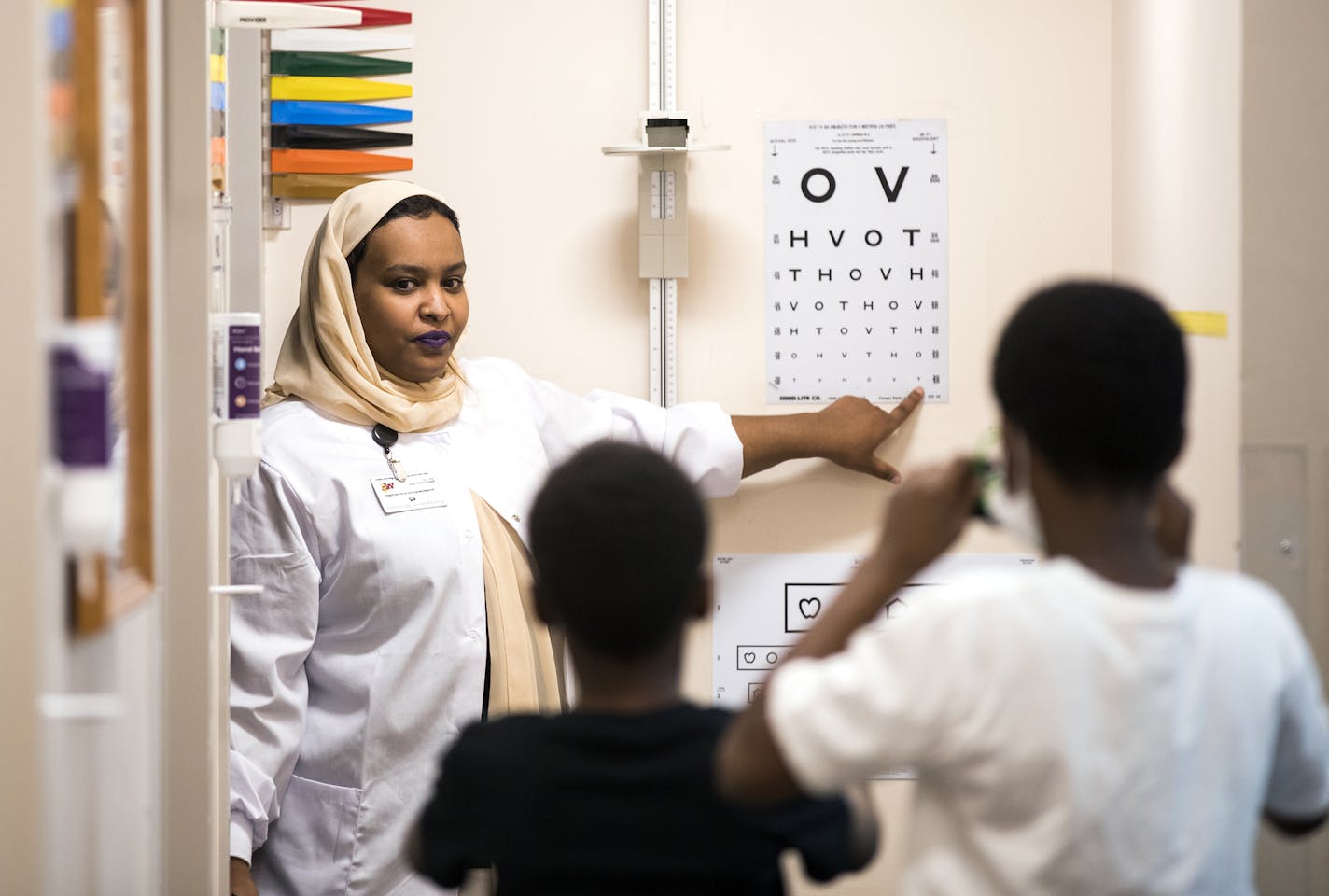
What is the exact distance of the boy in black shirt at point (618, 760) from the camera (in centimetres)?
107

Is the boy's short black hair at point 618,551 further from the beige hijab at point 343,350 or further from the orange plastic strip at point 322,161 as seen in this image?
the orange plastic strip at point 322,161

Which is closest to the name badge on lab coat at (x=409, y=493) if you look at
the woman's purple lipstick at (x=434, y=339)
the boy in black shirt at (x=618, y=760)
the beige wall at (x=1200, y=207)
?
the woman's purple lipstick at (x=434, y=339)

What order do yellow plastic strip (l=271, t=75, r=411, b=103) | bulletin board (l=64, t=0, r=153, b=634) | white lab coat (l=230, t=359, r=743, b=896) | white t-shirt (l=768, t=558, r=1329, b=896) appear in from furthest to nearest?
yellow plastic strip (l=271, t=75, r=411, b=103) → white lab coat (l=230, t=359, r=743, b=896) → bulletin board (l=64, t=0, r=153, b=634) → white t-shirt (l=768, t=558, r=1329, b=896)

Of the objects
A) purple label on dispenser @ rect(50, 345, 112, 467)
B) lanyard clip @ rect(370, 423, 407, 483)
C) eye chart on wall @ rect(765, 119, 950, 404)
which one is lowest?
lanyard clip @ rect(370, 423, 407, 483)

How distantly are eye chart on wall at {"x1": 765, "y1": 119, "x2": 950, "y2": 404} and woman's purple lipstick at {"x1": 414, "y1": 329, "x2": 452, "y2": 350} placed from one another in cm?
64

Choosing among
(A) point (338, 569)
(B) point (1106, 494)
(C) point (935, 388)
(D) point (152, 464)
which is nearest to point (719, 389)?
(C) point (935, 388)

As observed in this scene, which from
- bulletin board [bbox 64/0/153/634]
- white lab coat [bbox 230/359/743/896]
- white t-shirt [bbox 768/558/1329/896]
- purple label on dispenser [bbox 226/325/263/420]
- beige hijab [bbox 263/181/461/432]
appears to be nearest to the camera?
white t-shirt [bbox 768/558/1329/896]

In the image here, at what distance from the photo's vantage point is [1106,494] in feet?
3.34

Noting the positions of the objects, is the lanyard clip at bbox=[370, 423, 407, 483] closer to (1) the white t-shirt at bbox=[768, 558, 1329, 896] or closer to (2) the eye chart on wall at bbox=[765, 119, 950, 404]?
(2) the eye chart on wall at bbox=[765, 119, 950, 404]

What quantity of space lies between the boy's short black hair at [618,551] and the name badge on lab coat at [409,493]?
103cm

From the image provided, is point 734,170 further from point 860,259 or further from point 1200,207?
point 1200,207

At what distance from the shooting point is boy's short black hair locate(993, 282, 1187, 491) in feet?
3.27

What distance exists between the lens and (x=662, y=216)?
2430 mm

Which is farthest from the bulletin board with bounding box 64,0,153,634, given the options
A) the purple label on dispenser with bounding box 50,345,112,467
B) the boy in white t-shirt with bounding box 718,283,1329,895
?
the boy in white t-shirt with bounding box 718,283,1329,895
